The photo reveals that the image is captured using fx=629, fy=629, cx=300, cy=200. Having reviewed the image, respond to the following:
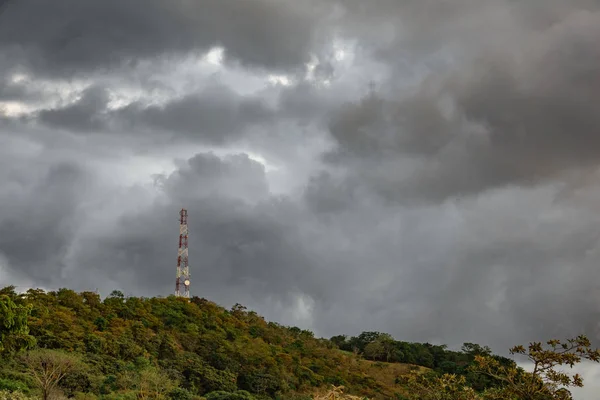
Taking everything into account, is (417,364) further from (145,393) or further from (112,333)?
(145,393)

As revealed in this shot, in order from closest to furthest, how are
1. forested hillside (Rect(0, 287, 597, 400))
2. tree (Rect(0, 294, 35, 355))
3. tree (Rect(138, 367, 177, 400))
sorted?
tree (Rect(0, 294, 35, 355)) → forested hillside (Rect(0, 287, 597, 400)) → tree (Rect(138, 367, 177, 400))

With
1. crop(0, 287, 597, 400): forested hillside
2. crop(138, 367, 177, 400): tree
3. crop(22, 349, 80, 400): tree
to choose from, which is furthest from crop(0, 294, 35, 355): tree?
crop(138, 367, 177, 400): tree

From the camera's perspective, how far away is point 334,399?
23438 mm

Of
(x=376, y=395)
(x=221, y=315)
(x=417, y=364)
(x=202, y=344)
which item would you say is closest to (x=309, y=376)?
(x=376, y=395)

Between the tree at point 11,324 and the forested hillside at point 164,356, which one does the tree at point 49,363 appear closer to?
the forested hillside at point 164,356

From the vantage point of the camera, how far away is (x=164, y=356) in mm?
69312

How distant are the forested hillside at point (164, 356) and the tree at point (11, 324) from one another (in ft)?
0.21

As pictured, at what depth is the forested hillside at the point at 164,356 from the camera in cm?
4812

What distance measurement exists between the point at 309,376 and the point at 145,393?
31.8 metres

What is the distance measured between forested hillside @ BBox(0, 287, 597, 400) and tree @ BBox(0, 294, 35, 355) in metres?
0.07

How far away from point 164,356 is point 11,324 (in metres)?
30.9

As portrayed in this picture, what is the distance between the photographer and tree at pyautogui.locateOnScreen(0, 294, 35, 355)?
39.8m

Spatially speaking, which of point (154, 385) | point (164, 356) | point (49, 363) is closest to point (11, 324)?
point (49, 363)

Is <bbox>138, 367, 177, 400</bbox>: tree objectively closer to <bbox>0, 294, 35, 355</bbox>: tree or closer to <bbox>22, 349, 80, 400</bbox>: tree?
<bbox>22, 349, 80, 400</bbox>: tree
